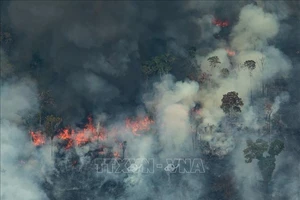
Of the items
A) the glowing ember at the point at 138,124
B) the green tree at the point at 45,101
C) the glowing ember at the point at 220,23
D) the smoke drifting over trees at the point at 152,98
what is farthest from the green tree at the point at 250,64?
the green tree at the point at 45,101

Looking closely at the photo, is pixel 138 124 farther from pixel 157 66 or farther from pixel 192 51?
pixel 192 51

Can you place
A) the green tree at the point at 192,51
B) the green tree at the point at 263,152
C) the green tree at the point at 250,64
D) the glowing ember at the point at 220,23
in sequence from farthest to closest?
the glowing ember at the point at 220,23
the green tree at the point at 192,51
the green tree at the point at 250,64
the green tree at the point at 263,152

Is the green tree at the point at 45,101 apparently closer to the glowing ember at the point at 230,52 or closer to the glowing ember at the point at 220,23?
the glowing ember at the point at 230,52

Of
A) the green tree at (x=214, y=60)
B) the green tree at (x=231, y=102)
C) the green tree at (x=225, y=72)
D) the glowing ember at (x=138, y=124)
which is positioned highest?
the green tree at (x=214, y=60)

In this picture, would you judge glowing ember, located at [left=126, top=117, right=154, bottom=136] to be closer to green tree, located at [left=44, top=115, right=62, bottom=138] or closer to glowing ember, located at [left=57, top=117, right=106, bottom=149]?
glowing ember, located at [left=57, top=117, right=106, bottom=149]

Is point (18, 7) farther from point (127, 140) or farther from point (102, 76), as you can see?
point (127, 140)

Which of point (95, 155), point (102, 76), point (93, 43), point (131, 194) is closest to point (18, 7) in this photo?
point (93, 43)

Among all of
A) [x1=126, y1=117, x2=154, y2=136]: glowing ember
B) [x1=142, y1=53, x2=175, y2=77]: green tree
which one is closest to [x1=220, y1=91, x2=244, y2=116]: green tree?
[x1=126, y1=117, x2=154, y2=136]: glowing ember
